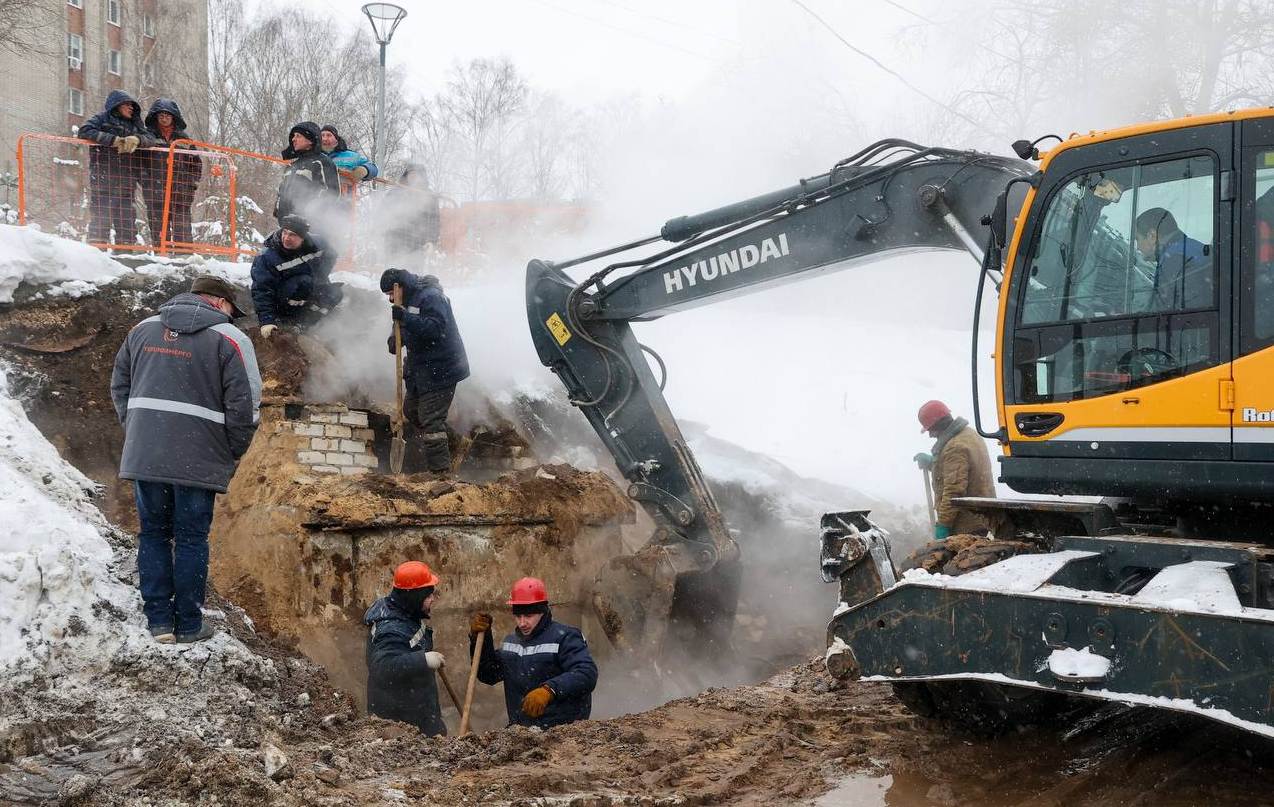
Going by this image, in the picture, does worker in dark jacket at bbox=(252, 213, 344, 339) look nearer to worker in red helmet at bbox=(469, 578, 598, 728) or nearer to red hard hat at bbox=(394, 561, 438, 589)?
red hard hat at bbox=(394, 561, 438, 589)

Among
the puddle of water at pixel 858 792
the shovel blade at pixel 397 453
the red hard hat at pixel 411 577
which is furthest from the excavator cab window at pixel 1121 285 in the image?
the shovel blade at pixel 397 453

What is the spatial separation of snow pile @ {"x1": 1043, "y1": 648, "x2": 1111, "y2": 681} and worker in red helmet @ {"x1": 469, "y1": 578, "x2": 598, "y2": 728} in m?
3.02

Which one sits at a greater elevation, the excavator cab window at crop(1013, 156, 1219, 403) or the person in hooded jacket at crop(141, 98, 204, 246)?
the person in hooded jacket at crop(141, 98, 204, 246)

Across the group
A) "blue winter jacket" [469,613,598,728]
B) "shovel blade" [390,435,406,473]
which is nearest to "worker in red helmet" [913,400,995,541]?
"blue winter jacket" [469,613,598,728]

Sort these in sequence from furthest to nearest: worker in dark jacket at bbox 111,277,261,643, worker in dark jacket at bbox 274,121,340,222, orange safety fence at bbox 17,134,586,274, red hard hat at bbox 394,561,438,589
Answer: orange safety fence at bbox 17,134,586,274
worker in dark jacket at bbox 274,121,340,222
red hard hat at bbox 394,561,438,589
worker in dark jacket at bbox 111,277,261,643

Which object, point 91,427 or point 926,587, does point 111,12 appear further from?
point 926,587

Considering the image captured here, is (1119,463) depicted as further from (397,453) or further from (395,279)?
(395,279)

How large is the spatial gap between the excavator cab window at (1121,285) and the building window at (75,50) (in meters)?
34.7

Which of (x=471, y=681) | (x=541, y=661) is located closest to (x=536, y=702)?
(x=541, y=661)

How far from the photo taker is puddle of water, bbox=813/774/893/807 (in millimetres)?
4133

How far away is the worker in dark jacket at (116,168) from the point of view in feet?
32.3

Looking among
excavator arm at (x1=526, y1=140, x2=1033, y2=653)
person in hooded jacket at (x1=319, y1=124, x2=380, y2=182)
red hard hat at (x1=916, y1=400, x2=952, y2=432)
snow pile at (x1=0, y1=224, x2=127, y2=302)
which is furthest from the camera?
person in hooded jacket at (x1=319, y1=124, x2=380, y2=182)

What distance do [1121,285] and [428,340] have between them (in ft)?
17.3

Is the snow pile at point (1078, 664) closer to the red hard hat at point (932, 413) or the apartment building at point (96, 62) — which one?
the red hard hat at point (932, 413)
